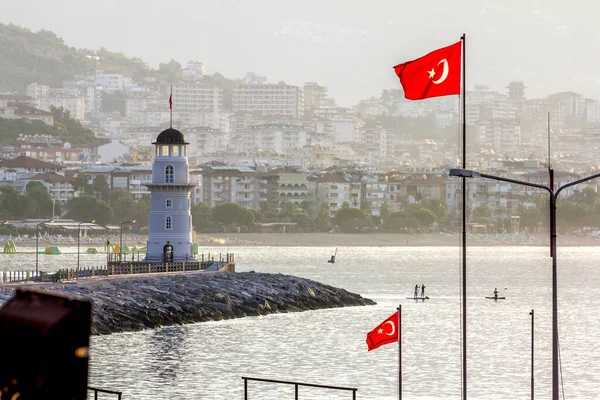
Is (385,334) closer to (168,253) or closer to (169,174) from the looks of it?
(169,174)

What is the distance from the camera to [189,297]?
70.9 metres

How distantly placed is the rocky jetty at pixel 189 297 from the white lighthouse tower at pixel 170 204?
216 cm

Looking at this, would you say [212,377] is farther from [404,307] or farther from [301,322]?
[404,307]

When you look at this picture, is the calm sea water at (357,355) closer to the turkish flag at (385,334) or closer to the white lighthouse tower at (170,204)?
the white lighthouse tower at (170,204)

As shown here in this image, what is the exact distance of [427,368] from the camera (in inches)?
2152

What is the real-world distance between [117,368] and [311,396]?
10.4 m

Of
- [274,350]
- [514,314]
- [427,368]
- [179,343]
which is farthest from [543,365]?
[514,314]

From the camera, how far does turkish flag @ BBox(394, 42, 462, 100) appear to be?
22.7 metres

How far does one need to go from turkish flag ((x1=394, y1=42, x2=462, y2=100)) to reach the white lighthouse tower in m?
52.4

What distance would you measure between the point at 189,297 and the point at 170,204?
6.76m

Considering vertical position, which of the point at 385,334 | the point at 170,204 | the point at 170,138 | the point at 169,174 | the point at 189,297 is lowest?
the point at 189,297

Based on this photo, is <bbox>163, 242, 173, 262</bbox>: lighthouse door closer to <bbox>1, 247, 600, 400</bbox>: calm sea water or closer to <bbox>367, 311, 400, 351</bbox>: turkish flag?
<bbox>1, 247, 600, 400</bbox>: calm sea water

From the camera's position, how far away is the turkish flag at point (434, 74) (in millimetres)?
22719

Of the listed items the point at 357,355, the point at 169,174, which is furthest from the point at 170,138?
the point at 357,355
